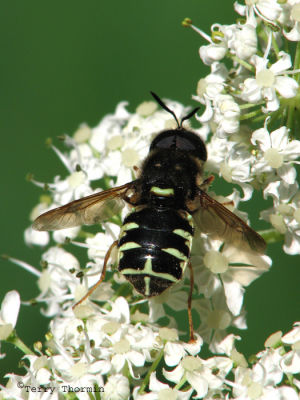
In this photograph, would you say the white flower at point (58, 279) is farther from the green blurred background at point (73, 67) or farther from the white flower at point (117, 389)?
the green blurred background at point (73, 67)

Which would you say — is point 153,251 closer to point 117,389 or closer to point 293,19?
point 117,389

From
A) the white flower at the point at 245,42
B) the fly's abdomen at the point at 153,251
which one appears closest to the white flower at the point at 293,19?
the white flower at the point at 245,42

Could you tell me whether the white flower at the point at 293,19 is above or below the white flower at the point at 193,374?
above

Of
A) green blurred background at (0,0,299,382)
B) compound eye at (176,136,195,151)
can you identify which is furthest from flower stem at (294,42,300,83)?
green blurred background at (0,0,299,382)

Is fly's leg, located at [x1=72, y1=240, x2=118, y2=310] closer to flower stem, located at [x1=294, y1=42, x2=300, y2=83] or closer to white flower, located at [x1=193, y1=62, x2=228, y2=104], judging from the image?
white flower, located at [x1=193, y1=62, x2=228, y2=104]

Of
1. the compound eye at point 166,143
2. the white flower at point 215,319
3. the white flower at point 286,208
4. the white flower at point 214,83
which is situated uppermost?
the white flower at point 214,83

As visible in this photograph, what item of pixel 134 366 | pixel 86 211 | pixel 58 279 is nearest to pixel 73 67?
pixel 58 279

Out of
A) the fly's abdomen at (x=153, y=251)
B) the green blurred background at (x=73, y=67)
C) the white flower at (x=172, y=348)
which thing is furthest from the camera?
the green blurred background at (x=73, y=67)
